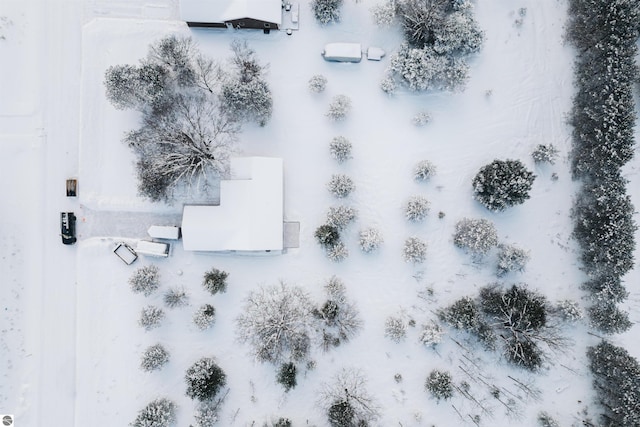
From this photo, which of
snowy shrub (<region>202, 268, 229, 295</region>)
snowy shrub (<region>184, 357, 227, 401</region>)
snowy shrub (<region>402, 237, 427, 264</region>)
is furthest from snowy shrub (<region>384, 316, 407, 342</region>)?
snowy shrub (<region>184, 357, 227, 401</region>)

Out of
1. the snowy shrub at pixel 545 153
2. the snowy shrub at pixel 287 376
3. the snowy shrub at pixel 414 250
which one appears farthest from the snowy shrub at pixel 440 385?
the snowy shrub at pixel 545 153

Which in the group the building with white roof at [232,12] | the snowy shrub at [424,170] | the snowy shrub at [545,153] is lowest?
the snowy shrub at [424,170]

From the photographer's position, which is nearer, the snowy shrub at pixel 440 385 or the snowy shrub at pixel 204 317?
the snowy shrub at pixel 204 317

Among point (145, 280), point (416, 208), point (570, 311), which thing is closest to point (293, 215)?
point (416, 208)

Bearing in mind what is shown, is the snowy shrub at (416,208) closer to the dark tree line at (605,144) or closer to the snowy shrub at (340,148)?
the snowy shrub at (340,148)

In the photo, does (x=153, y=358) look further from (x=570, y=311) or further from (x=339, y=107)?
(x=570, y=311)

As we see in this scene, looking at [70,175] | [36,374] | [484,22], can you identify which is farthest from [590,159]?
[36,374]

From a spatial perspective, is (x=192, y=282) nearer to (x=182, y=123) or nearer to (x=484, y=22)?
(x=182, y=123)
